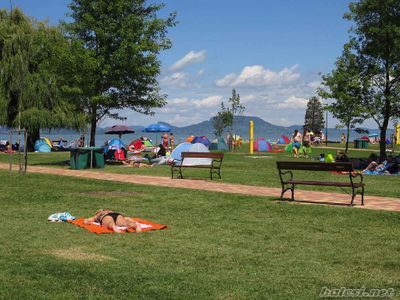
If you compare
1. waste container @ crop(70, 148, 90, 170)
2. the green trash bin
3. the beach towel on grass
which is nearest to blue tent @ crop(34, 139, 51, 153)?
the green trash bin

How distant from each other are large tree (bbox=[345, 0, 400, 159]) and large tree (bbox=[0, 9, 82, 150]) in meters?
17.4

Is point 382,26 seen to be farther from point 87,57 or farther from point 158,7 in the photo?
point 87,57

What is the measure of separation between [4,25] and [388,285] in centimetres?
3300

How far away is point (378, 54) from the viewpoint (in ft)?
80.3

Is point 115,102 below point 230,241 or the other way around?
the other way around

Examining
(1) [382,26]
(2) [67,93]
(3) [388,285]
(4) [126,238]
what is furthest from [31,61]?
(3) [388,285]

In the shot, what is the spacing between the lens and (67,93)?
80.2 feet

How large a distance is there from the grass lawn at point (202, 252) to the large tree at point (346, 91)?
13.7 meters

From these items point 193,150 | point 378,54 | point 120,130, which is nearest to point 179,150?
point 193,150

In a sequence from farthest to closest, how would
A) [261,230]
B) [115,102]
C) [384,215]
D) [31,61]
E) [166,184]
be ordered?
[31,61], [115,102], [166,184], [384,215], [261,230]

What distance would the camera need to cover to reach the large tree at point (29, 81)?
3291 centimetres

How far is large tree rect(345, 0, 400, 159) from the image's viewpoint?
78.1 feet

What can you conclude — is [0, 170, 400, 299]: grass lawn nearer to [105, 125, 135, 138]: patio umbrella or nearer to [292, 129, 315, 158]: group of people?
[292, 129, 315, 158]: group of people

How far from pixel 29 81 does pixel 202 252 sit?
29105 mm
